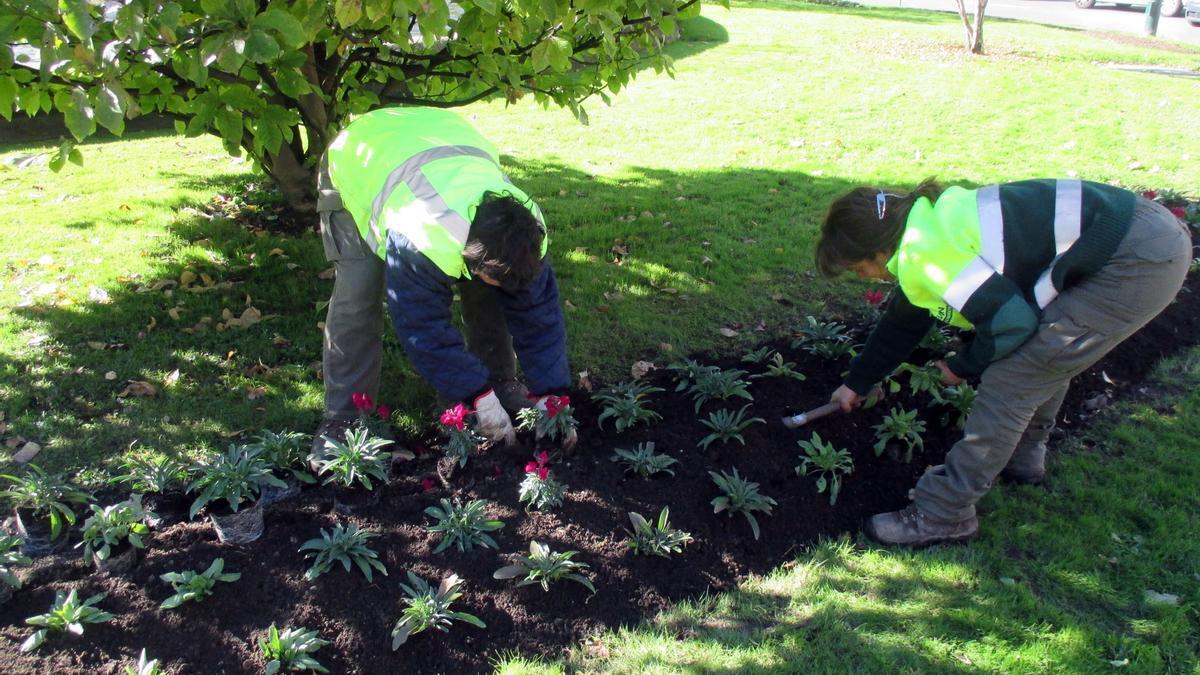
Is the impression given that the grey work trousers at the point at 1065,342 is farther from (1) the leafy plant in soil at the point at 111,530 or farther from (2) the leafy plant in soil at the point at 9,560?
(2) the leafy plant in soil at the point at 9,560

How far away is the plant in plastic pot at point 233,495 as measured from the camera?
3055mm

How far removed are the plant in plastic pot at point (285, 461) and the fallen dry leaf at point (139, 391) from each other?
0.91 meters

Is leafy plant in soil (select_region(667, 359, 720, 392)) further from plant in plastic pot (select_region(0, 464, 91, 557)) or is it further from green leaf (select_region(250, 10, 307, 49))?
plant in plastic pot (select_region(0, 464, 91, 557))

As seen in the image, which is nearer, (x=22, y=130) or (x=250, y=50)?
→ (x=250, y=50)

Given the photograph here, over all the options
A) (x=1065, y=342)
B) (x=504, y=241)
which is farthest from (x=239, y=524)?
(x=1065, y=342)

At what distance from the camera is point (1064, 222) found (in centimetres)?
284

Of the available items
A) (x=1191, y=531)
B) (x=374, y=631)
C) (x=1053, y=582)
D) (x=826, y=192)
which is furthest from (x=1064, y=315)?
(x=826, y=192)

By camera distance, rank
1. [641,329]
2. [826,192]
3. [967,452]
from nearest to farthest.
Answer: [967,452] → [641,329] → [826,192]

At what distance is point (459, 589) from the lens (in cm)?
291

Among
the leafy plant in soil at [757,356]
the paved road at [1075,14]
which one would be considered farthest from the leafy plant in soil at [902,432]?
the paved road at [1075,14]

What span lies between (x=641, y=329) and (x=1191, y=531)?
2.80 m

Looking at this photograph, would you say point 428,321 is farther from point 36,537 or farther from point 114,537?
point 36,537

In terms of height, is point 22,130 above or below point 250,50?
below

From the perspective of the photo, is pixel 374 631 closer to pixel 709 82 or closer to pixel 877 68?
pixel 709 82
